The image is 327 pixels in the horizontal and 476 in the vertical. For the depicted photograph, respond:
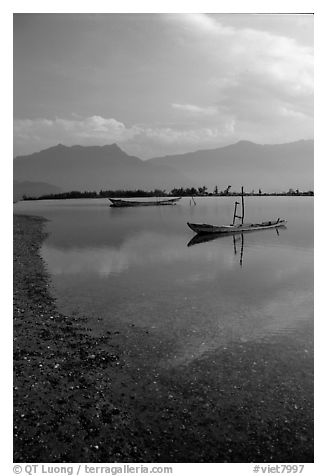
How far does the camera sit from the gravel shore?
8.59 metres

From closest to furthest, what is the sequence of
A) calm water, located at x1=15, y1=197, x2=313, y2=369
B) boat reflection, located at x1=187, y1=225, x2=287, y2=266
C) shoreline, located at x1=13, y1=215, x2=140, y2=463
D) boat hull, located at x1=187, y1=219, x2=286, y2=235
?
shoreline, located at x1=13, y1=215, x2=140, y2=463 < calm water, located at x1=15, y1=197, x2=313, y2=369 < boat reflection, located at x1=187, y1=225, x2=287, y2=266 < boat hull, located at x1=187, y1=219, x2=286, y2=235

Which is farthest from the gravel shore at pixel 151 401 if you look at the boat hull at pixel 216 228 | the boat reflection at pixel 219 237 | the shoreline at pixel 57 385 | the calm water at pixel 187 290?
the boat hull at pixel 216 228

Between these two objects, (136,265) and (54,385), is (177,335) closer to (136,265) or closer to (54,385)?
(54,385)

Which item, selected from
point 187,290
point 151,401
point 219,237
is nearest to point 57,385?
point 151,401

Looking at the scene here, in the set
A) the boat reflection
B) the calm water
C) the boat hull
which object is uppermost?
the boat hull

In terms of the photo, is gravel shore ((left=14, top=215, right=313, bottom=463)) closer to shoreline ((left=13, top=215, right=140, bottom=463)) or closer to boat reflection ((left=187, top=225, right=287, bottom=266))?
shoreline ((left=13, top=215, right=140, bottom=463))

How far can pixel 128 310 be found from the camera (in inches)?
709

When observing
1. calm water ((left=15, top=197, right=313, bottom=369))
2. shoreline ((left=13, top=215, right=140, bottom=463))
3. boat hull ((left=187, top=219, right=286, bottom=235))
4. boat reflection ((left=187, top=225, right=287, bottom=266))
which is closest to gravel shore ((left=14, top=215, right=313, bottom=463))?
shoreline ((left=13, top=215, right=140, bottom=463))

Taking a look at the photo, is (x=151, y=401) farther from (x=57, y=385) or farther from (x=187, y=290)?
(x=187, y=290)

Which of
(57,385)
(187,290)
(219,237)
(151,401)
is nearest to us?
(151,401)

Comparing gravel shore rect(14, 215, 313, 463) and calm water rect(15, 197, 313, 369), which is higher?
calm water rect(15, 197, 313, 369)

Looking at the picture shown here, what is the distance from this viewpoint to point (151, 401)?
10.3m

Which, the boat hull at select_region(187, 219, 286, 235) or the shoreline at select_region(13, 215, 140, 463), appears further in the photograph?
the boat hull at select_region(187, 219, 286, 235)
